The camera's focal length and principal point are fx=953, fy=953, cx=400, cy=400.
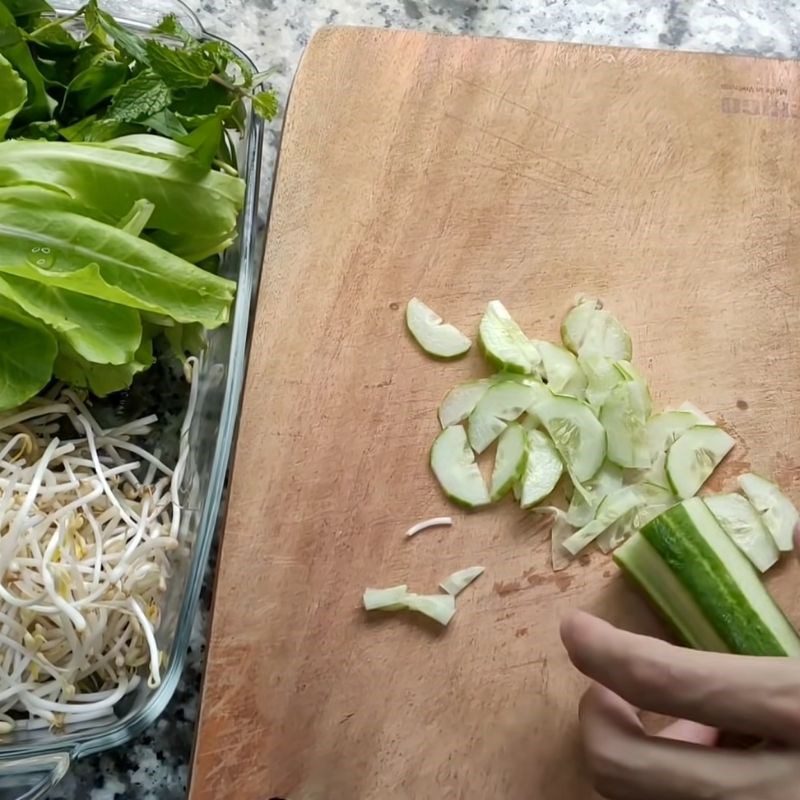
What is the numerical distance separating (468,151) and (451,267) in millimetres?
182

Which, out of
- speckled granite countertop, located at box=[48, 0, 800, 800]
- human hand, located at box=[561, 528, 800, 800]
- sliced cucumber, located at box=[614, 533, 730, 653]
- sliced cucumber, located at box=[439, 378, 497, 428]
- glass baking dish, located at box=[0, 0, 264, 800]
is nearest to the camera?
human hand, located at box=[561, 528, 800, 800]

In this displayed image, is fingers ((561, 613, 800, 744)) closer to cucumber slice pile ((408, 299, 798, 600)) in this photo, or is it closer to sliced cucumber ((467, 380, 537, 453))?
cucumber slice pile ((408, 299, 798, 600))

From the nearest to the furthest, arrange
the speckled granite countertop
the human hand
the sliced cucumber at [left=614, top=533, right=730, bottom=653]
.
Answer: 1. the human hand
2. the sliced cucumber at [left=614, top=533, right=730, bottom=653]
3. the speckled granite countertop

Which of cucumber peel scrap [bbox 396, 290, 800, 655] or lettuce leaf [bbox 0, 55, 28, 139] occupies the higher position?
lettuce leaf [bbox 0, 55, 28, 139]

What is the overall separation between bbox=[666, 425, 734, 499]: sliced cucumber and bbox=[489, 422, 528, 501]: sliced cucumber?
7.6 inches

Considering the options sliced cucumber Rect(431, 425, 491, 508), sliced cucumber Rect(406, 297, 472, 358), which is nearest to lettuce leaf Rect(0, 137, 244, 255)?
sliced cucumber Rect(406, 297, 472, 358)

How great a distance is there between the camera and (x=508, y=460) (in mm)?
1238

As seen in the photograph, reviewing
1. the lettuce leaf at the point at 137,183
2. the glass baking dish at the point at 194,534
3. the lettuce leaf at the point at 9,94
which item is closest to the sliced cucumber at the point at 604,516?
the glass baking dish at the point at 194,534

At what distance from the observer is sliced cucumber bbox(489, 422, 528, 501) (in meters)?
1.22

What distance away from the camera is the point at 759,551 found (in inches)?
47.8

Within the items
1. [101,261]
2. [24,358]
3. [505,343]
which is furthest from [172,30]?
[505,343]

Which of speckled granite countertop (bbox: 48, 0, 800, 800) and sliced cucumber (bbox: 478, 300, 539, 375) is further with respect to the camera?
speckled granite countertop (bbox: 48, 0, 800, 800)

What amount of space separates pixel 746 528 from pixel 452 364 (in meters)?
0.43

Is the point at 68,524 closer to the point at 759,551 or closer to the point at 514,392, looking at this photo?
the point at 514,392
